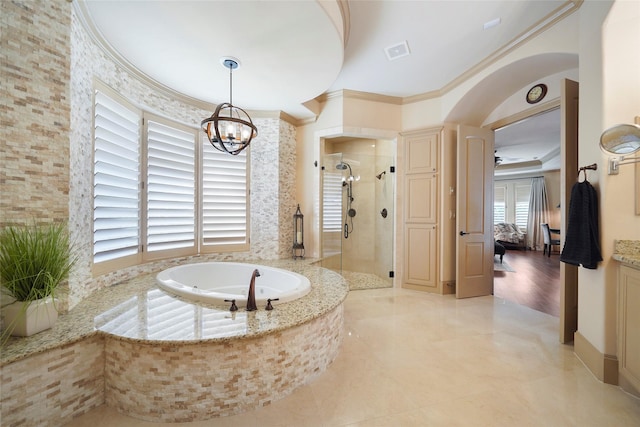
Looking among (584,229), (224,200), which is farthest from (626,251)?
(224,200)

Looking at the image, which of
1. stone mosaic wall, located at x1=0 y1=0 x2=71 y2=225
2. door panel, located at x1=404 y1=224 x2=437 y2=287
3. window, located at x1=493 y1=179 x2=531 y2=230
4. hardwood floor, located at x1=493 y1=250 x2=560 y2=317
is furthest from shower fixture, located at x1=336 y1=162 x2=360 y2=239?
window, located at x1=493 y1=179 x2=531 y2=230

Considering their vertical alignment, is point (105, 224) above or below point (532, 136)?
below

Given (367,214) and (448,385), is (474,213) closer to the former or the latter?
(367,214)

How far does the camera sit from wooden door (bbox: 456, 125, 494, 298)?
3.46 meters

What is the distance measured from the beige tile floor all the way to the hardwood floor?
730 mm

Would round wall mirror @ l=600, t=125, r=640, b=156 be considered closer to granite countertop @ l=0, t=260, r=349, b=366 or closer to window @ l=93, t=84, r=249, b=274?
granite countertop @ l=0, t=260, r=349, b=366

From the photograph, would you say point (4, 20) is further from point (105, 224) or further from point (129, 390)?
point (129, 390)

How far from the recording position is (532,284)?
14.1 feet

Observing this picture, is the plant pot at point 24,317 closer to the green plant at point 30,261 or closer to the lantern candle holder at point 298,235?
the green plant at point 30,261

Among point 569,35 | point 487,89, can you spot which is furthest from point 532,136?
point 569,35

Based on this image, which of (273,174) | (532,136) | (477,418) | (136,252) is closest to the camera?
(477,418)

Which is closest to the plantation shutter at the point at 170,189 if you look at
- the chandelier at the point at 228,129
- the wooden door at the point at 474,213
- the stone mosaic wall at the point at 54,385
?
the chandelier at the point at 228,129

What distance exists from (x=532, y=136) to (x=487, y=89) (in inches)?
130

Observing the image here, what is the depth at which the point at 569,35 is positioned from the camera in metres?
2.23
